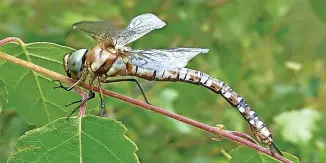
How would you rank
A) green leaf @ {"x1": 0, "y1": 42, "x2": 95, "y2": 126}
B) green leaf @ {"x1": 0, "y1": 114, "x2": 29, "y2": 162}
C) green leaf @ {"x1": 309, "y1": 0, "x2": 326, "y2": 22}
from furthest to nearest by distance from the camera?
green leaf @ {"x1": 309, "y1": 0, "x2": 326, "y2": 22}
green leaf @ {"x1": 0, "y1": 114, "x2": 29, "y2": 162}
green leaf @ {"x1": 0, "y1": 42, "x2": 95, "y2": 126}

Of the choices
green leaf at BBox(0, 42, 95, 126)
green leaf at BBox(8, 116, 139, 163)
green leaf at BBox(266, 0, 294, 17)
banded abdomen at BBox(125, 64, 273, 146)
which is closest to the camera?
green leaf at BBox(8, 116, 139, 163)

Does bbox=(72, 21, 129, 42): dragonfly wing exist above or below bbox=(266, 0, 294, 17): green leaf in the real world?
below

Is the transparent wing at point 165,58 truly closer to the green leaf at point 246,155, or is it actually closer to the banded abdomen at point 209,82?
the banded abdomen at point 209,82

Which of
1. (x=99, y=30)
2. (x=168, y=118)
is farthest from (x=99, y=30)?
(x=168, y=118)

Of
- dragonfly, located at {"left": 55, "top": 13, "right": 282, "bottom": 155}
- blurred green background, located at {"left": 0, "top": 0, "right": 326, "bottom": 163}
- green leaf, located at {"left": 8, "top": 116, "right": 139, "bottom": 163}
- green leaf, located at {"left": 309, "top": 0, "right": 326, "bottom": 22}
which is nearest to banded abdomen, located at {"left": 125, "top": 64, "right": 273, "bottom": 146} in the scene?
dragonfly, located at {"left": 55, "top": 13, "right": 282, "bottom": 155}

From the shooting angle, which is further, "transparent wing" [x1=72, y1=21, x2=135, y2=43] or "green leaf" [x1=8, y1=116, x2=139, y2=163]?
"transparent wing" [x1=72, y1=21, x2=135, y2=43]

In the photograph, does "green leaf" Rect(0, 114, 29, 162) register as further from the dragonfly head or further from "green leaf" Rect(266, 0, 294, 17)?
"green leaf" Rect(266, 0, 294, 17)
